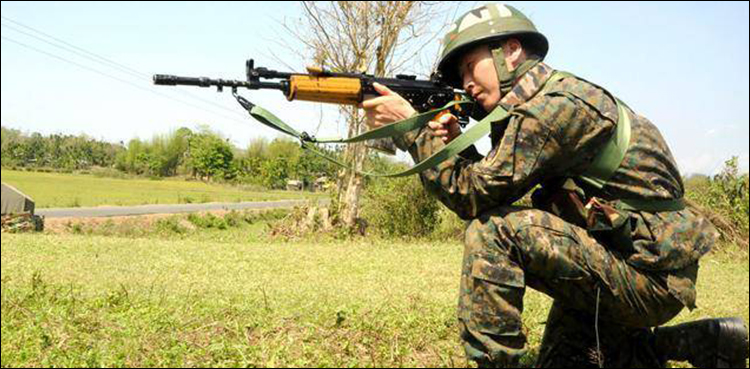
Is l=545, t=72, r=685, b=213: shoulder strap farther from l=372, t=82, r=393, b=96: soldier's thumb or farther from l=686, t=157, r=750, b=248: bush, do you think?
l=686, t=157, r=750, b=248: bush

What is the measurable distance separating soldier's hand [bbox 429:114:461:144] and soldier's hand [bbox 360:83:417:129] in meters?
0.13

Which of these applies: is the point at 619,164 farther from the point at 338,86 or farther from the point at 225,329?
the point at 225,329

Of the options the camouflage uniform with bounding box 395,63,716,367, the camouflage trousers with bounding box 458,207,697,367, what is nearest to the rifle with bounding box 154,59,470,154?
the camouflage uniform with bounding box 395,63,716,367

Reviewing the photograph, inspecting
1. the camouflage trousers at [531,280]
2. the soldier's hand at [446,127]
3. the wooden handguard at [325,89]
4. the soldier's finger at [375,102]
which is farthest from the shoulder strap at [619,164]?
the wooden handguard at [325,89]

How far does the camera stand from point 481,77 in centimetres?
286

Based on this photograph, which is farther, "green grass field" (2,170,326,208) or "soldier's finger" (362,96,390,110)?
"green grass field" (2,170,326,208)

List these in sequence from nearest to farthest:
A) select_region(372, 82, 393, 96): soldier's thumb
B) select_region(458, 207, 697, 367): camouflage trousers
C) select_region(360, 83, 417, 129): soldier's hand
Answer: select_region(458, 207, 697, 367): camouflage trousers → select_region(360, 83, 417, 129): soldier's hand → select_region(372, 82, 393, 96): soldier's thumb

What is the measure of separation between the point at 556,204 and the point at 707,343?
1.11 m

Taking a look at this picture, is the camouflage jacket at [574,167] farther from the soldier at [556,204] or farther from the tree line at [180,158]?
A: the tree line at [180,158]

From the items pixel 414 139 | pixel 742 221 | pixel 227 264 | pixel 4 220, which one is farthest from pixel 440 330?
pixel 4 220

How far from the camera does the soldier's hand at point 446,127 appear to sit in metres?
2.94

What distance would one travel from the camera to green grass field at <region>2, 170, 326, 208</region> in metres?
24.0

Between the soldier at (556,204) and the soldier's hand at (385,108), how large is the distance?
25 centimetres

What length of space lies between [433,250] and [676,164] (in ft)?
26.4
